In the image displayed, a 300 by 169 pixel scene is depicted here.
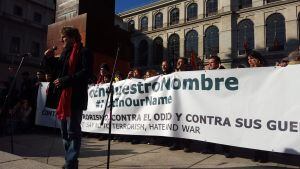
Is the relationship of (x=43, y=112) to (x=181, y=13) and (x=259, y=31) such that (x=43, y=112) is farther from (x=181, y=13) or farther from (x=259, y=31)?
(x=181, y=13)

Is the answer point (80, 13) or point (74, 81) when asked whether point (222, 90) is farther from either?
point (80, 13)

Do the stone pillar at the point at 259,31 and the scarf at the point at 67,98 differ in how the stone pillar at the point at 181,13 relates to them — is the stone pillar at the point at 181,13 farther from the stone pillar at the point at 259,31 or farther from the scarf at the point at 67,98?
the scarf at the point at 67,98

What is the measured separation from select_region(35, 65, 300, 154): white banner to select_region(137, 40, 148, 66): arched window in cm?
4614

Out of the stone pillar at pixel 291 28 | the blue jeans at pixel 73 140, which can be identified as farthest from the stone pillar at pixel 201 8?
the blue jeans at pixel 73 140

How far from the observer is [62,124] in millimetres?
3869

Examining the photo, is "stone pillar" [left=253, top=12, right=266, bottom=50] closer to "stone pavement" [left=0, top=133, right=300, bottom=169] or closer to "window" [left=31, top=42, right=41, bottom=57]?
"window" [left=31, top=42, right=41, bottom=57]

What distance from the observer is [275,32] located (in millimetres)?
36688

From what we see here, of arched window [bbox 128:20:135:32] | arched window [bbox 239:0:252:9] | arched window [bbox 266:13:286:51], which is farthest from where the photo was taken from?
arched window [bbox 128:20:135:32]

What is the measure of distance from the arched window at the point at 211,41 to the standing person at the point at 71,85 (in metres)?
38.8

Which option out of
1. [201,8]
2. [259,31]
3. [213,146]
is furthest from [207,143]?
[201,8]

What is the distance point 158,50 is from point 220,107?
4571cm

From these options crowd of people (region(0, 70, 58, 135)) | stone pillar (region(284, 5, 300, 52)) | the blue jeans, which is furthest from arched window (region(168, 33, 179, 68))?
the blue jeans

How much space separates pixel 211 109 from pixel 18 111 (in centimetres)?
573

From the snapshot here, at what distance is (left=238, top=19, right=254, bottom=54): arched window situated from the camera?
38.3 meters
